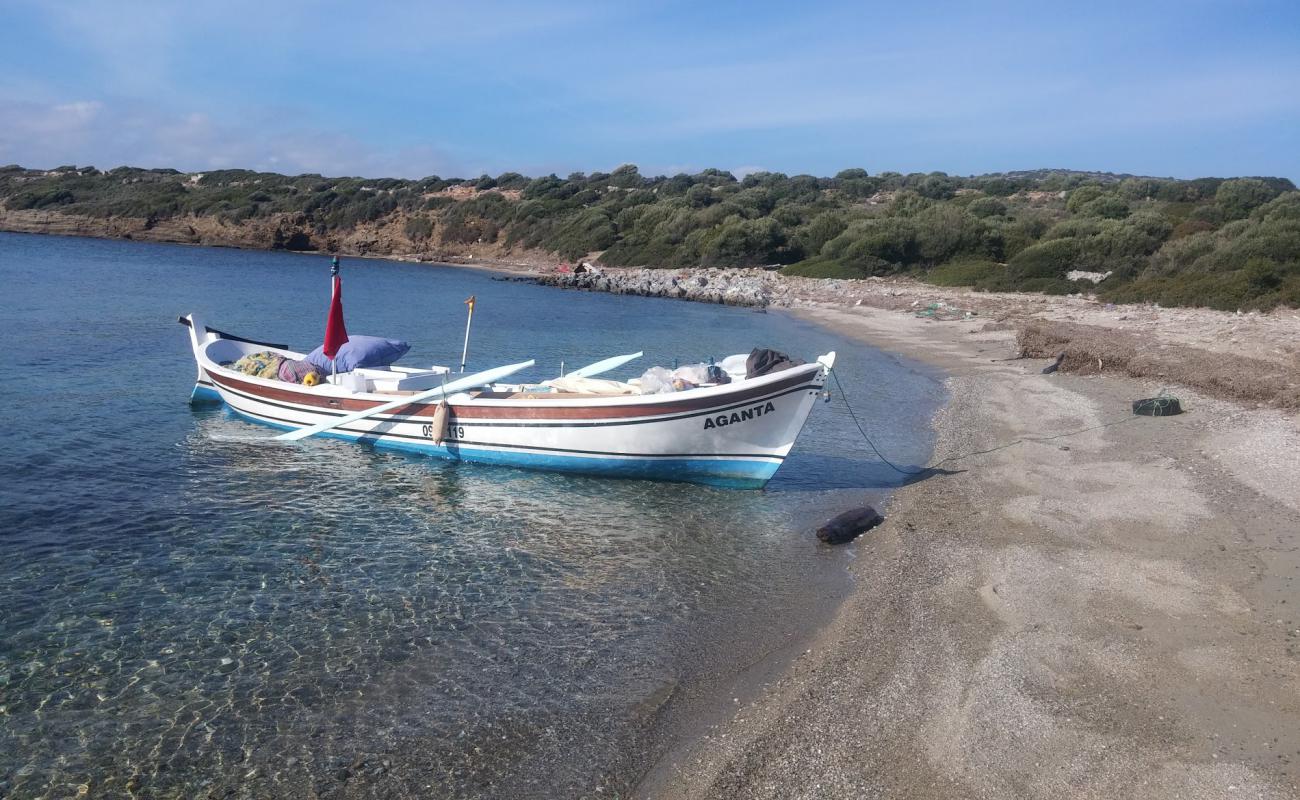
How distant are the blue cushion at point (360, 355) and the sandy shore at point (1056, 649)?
31.6ft

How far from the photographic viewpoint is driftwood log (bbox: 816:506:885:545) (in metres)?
11.1

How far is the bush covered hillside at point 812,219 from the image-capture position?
3825cm

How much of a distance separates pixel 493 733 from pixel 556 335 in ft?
90.7

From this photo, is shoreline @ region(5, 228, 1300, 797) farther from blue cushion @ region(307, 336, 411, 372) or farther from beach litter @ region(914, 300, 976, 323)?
beach litter @ region(914, 300, 976, 323)

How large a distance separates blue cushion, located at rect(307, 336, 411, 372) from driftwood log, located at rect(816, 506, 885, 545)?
9.22 meters

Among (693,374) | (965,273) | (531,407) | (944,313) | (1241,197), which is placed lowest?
(531,407)

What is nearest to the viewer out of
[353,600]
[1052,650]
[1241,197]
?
[1052,650]

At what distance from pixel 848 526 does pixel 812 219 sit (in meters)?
57.9

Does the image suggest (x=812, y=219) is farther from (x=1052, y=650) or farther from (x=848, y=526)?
(x=1052, y=650)

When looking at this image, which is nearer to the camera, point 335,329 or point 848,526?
point 848,526

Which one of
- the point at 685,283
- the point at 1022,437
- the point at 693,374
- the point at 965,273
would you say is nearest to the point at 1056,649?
the point at 693,374

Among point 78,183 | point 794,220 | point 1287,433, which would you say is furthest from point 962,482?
point 78,183

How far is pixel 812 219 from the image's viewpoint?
6631 cm

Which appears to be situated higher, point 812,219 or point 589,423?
point 812,219
